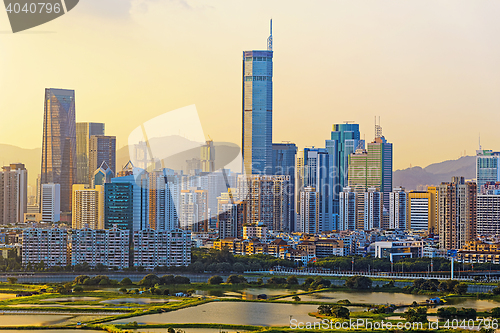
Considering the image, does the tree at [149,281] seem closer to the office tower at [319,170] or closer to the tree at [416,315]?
the tree at [416,315]

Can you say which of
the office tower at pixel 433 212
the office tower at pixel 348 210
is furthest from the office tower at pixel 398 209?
the office tower at pixel 348 210

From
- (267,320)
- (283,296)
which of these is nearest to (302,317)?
(267,320)

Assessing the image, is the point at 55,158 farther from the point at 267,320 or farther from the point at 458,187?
the point at 267,320

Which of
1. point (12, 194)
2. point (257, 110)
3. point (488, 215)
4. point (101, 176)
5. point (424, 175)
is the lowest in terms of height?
point (488, 215)

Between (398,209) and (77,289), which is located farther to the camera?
(398,209)

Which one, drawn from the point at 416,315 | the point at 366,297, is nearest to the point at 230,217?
the point at 366,297

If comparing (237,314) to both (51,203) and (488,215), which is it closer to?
(488,215)
